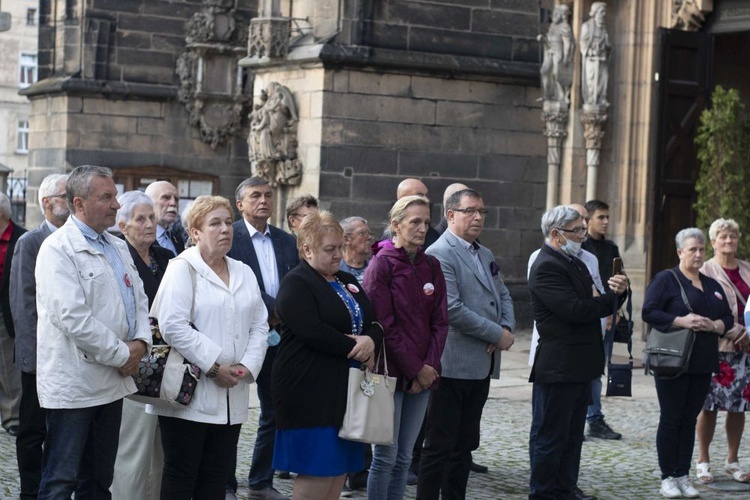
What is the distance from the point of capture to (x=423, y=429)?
8.86 meters

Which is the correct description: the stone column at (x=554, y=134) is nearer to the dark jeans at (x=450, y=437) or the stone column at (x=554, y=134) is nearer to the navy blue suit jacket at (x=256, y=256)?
the navy blue suit jacket at (x=256, y=256)

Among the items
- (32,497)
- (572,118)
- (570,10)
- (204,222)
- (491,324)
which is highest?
(570,10)

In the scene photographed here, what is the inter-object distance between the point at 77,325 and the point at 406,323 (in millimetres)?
1692

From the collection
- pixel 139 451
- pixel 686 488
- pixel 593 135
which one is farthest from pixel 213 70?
pixel 139 451

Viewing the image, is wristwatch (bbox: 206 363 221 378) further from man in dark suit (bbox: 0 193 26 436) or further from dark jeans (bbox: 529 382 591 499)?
man in dark suit (bbox: 0 193 26 436)

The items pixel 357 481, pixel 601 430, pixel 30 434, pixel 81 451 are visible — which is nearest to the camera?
pixel 81 451

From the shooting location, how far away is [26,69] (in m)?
49.2

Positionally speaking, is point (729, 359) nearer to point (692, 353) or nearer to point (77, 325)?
point (692, 353)

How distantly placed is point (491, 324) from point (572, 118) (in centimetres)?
964

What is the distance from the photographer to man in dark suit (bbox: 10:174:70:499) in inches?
277

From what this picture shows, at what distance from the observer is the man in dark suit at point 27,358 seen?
23.1ft

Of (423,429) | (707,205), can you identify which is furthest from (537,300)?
(707,205)

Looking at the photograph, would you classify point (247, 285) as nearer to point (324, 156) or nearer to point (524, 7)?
point (324, 156)

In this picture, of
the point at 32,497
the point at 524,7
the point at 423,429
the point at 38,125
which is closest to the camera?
the point at 32,497
